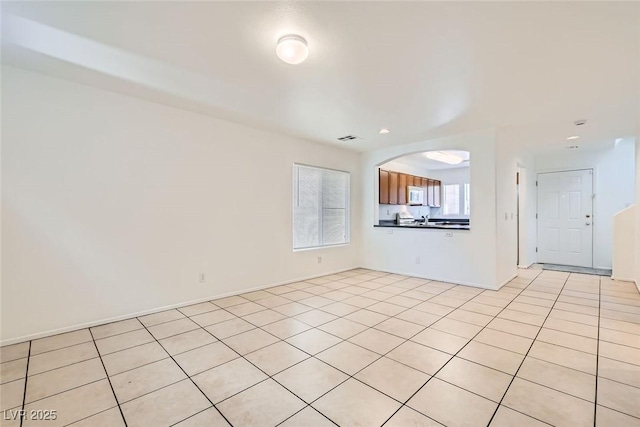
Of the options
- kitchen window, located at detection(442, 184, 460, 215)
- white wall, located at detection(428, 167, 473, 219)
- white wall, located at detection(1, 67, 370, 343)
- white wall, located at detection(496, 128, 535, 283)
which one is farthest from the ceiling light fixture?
white wall, located at detection(1, 67, 370, 343)

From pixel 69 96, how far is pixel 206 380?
9.71 feet

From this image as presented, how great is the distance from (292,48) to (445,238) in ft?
12.7

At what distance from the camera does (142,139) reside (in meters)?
3.18

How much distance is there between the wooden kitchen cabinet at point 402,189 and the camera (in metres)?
6.65

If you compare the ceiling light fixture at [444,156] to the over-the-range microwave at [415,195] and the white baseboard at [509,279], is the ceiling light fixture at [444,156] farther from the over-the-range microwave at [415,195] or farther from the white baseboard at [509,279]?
the white baseboard at [509,279]

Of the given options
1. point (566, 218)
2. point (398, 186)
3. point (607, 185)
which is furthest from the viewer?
point (398, 186)

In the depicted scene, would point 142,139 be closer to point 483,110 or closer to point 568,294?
point 483,110

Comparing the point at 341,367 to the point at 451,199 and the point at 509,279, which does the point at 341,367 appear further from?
the point at 451,199

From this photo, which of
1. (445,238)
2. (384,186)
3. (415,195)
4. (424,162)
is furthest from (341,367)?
(424,162)

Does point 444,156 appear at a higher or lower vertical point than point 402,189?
higher

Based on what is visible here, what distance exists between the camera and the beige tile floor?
5.42ft

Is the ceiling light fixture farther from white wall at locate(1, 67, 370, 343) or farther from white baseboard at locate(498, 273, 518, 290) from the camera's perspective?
white wall at locate(1, 67, 370, 343)

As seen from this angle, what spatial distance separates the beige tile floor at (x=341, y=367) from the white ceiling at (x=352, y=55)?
2.42 meters

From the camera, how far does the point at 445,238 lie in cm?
472
